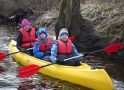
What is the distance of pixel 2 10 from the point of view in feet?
75.5

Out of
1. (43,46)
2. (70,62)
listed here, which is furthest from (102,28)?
(70,62)

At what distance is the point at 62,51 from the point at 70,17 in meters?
3.92

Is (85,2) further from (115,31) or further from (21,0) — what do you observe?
(115,31)

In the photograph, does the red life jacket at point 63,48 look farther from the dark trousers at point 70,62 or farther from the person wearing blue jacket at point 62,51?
the dark trousers at point 70,62

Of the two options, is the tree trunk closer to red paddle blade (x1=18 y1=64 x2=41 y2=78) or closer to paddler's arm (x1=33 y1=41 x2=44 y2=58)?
paddler's arm (x1=33 y1=41 x2=44 y2=58)

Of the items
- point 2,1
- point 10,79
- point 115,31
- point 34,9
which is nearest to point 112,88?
point 10,79

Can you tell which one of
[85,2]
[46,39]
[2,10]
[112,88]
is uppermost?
[2,10]

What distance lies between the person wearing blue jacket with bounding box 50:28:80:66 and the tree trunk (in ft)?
12.2

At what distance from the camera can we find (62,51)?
7.83 meters

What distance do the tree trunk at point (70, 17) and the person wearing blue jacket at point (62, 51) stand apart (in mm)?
3723

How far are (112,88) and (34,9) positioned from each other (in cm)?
1503

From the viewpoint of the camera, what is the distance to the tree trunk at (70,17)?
11461 mm

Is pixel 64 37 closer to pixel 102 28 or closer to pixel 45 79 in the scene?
pixel 45 79

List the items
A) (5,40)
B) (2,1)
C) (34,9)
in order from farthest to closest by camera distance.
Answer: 1. (2,1)
2. (34,9)
3. (5,40)
